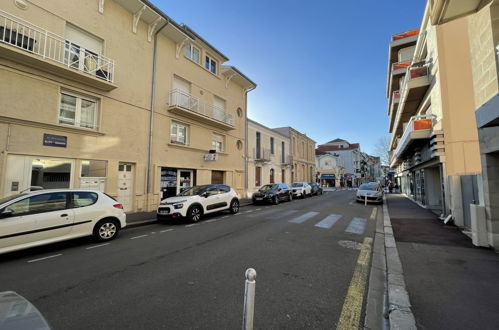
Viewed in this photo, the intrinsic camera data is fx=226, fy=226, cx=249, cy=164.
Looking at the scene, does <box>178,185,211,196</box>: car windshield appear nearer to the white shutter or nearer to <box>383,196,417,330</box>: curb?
<box>383,196,417,330</box>: curb

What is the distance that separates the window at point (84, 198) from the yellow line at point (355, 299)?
659 cm

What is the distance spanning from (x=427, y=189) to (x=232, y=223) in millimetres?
12364

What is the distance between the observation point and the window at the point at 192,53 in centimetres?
1457

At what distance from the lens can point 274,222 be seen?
353 inches

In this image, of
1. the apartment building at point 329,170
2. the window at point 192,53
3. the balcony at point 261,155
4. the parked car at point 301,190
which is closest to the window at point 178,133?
the window at point 192,53

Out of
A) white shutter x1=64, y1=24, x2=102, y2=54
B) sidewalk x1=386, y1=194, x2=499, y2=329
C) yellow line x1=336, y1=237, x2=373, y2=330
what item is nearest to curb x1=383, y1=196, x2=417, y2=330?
sidewalk x1=386, y1=194, x2=499, y2=329

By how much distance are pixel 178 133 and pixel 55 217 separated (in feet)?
29.1

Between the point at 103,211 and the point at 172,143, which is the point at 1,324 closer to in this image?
the point at 103,211

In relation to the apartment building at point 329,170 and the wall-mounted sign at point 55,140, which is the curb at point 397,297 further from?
the apartment building at point 329,170

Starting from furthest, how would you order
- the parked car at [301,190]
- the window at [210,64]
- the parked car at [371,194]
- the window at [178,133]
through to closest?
the parked car at [301,190], the window at [210,64], the parked car at [371,194], the window at [178,133]

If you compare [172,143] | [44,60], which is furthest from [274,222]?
[44,60]

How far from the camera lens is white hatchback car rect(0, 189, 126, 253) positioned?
492 centimetres

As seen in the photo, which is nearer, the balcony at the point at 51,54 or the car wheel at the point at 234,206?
the balcony at the point at 51,54

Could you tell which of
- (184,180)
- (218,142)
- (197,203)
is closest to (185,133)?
(184,180)
